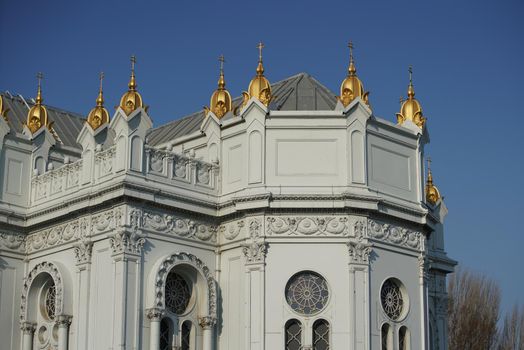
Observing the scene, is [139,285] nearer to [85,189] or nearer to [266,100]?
[85,189]

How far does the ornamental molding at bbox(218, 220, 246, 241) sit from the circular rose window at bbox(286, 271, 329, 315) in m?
2.50

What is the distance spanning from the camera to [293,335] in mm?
37469

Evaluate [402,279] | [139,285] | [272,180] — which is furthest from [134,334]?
[402,279]

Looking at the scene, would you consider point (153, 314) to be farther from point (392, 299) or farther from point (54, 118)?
point (54, 118)

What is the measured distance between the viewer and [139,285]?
36.5 m

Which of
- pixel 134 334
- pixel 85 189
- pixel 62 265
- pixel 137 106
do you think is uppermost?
pixel 137 106

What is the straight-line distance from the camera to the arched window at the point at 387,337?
125ft

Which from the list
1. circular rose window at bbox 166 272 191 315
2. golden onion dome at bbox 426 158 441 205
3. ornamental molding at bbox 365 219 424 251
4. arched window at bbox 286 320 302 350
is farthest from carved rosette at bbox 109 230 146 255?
golden onion dome at bbox 426 158 441 205

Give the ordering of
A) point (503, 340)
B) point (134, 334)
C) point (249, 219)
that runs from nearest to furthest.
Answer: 1. point (134, 334)
2. point (249, 219)
3. point (503, 340)

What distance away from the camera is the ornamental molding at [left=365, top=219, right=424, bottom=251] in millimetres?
38281

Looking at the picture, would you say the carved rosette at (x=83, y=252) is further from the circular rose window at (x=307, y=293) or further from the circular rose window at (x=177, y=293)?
the circular rose window at (x=307, y=293)

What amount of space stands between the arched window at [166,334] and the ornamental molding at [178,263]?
2.97ft

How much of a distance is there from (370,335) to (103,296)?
347 inches

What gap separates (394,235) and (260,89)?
6.89 metres
